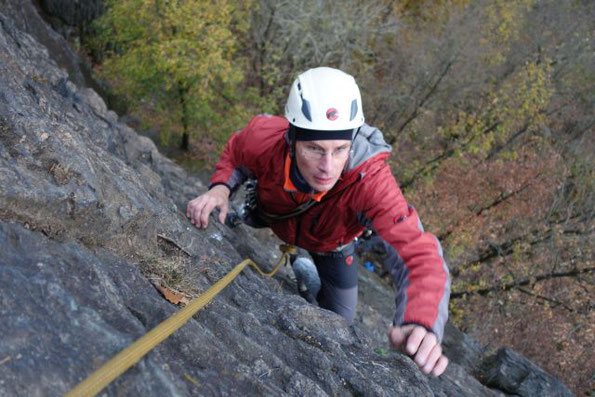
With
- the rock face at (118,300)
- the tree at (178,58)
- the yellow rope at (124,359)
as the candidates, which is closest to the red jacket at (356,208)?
the rock face at (118,300)

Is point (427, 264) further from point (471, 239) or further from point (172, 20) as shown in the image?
point (471, 239)

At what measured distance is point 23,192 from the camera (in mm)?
2203

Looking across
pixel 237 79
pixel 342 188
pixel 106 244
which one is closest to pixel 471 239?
pixel 237 79

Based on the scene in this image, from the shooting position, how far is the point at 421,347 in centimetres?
250

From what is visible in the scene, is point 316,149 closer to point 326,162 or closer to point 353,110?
point 326,162

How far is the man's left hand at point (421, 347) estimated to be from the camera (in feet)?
8.05

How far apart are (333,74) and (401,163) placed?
50.9 feet

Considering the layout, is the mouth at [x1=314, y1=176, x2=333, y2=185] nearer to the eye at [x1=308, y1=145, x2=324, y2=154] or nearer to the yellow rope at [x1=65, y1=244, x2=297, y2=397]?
A: the eye at [x1=308, y1=145, x2=324, y2=154]

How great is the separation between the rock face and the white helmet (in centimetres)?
127

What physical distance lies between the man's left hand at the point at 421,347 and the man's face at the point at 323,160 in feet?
4.13

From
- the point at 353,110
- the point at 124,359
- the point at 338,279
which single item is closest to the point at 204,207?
the point at 353,110

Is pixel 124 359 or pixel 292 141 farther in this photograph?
pixel 292 141

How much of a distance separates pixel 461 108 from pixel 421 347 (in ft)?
62.5

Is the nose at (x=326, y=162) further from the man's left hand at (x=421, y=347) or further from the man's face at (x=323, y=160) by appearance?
the man's left hand at (x=421, y=347)
